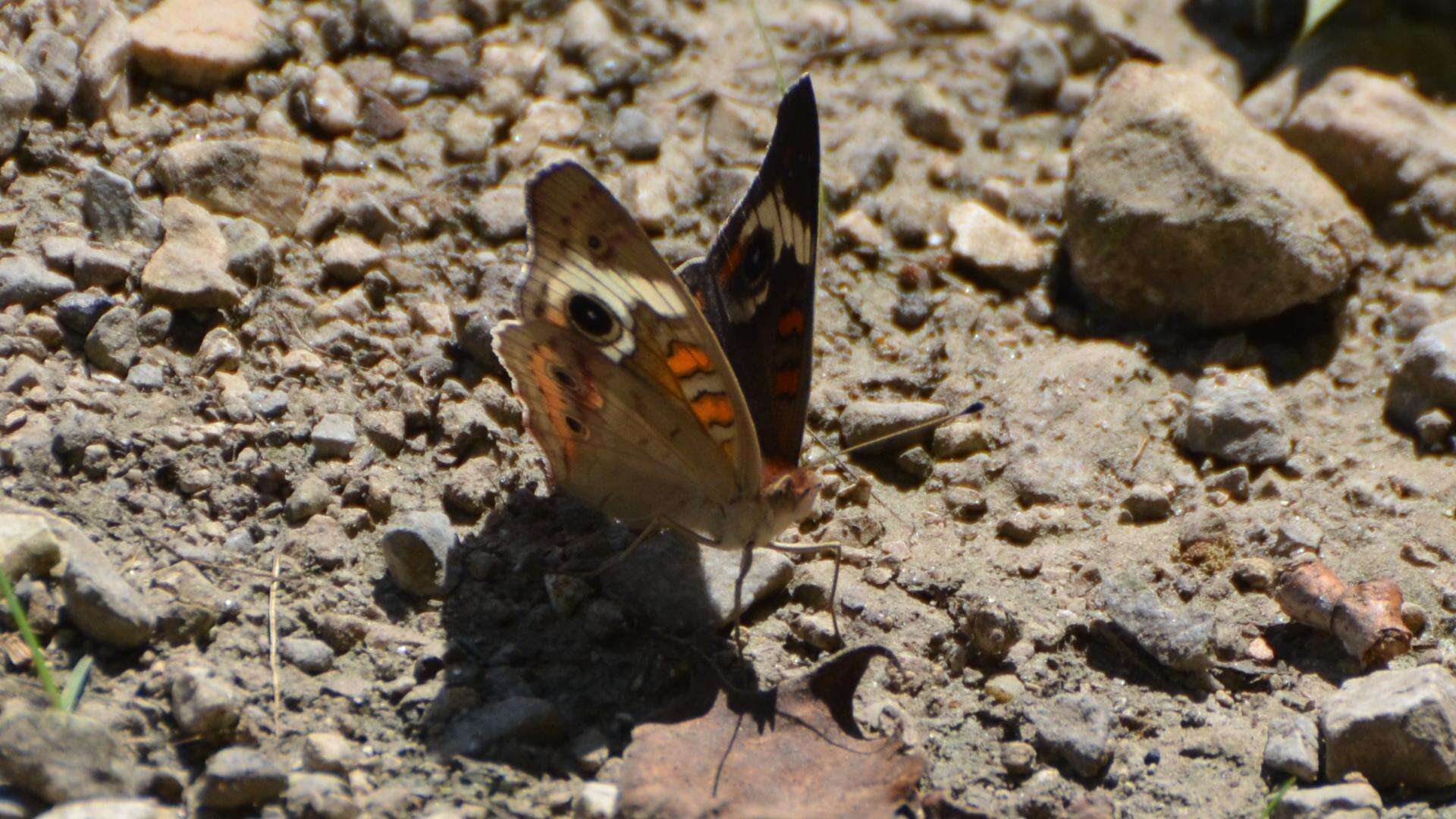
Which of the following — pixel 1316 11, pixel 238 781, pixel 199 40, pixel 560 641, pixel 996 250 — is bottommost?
pixel 560 641

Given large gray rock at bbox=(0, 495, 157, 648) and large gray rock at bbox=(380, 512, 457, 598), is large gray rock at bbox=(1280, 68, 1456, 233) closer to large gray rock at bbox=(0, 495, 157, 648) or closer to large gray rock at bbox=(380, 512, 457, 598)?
large gray rock at bbox=(380, 512, 457, 598)

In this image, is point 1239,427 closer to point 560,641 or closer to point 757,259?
point 757,259

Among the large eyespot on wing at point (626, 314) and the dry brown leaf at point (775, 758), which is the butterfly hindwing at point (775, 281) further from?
the dry brown leaf at point (775, 758)

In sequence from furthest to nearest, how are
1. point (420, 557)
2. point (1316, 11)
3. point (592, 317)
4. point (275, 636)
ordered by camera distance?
point (1316, 11) → point (420, 557) → point (592, 317) → point (275, 636)

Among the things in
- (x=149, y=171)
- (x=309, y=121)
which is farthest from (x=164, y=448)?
(x=309, y=121)

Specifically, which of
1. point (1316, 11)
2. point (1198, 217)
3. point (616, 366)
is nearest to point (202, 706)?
point (616, 366)

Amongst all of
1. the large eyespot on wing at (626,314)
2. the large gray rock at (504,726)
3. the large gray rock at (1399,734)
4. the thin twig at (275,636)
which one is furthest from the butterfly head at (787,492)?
the large gray rock at (1399,734)

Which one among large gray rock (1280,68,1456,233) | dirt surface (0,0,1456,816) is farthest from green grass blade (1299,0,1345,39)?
large gray rock (1280,68,1456,233)
